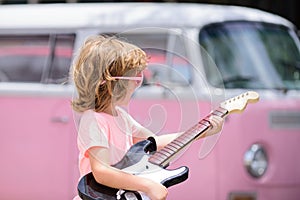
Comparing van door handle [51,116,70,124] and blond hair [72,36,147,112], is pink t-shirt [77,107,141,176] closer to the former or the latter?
blond hair [72,36,147,112]

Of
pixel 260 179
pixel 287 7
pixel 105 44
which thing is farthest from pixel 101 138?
pixel 287 7

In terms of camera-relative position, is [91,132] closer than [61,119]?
Yes

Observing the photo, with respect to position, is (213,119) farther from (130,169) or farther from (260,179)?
(260,179)

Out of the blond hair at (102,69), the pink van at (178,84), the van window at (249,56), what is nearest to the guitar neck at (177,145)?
the blond hair at (102,69)

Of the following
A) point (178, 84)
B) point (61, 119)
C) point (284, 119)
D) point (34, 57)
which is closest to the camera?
point (178, 84)

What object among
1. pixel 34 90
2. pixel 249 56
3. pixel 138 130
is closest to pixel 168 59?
pixel 249 56

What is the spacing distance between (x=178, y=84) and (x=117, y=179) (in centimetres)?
252

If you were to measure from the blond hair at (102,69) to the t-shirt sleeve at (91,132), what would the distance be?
47 millimetres

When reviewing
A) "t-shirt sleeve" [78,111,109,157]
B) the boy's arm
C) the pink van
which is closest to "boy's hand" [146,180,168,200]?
the boy's arm

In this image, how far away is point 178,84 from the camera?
5055 mm

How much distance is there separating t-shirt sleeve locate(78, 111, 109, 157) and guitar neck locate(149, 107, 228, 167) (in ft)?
0.59

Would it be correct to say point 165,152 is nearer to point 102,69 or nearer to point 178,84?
point 102,69

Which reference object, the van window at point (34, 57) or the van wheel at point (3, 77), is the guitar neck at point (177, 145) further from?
the van wheel at point (3, 77)

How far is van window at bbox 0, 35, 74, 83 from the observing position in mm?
5914
